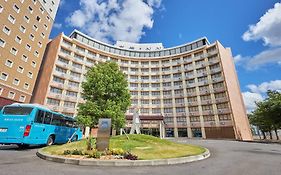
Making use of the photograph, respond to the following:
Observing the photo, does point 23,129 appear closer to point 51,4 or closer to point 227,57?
point 51,4

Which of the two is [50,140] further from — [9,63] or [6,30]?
[6,30]

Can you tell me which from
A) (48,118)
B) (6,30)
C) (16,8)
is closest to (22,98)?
(6,30)

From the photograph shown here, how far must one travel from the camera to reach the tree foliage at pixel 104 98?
2095 centimetres

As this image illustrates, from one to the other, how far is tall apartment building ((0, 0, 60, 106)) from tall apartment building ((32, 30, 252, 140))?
5.82 meters

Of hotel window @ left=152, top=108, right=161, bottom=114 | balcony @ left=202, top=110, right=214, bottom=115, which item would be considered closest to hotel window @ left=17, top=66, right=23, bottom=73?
hotel window @ left=152, top=108, right=161, bottom=114

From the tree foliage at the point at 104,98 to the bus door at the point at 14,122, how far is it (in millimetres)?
8623

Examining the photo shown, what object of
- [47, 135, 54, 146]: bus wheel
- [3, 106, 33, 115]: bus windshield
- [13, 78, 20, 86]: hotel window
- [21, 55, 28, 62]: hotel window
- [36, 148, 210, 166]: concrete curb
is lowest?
[36, 148, 210, 166]: concrete curb

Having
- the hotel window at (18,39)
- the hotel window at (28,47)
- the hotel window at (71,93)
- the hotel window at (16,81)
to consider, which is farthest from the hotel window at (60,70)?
the hotel window at (16,81)

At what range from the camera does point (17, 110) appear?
12.8m

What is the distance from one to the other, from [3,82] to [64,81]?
15.5 metres

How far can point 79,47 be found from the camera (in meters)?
48.9

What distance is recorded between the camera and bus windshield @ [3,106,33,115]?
1264cm

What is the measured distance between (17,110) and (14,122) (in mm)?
963

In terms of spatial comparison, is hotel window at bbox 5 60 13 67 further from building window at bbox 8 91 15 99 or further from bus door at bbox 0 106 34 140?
bus door at bbox 0 106 34 140
